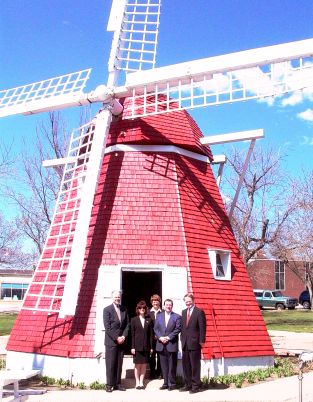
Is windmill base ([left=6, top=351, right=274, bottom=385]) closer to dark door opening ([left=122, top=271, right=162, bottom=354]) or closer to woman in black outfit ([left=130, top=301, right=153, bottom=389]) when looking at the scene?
woman in black outfit ([left=130, top=301, right=153, bottom=389])

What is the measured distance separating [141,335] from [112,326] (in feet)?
1.77

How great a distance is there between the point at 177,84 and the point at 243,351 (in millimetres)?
5196

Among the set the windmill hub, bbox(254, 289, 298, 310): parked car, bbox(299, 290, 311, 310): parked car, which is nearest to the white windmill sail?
the windmill hub

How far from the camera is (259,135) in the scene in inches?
457

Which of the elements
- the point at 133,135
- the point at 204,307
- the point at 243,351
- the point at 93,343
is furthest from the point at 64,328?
the point at 133,135

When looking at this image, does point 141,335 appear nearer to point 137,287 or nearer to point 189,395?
point 189,395

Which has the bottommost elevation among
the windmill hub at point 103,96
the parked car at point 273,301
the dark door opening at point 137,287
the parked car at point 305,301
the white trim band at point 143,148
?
the dark door opening at point 137,287

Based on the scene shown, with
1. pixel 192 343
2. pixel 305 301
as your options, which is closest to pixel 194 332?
pixel 192 343

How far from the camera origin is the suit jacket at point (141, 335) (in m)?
9.15

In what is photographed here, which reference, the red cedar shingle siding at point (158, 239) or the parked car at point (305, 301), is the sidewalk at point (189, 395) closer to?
the red cedar shingle siding at point (158, 239)

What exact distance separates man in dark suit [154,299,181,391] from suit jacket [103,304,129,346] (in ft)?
1.76

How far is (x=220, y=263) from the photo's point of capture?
1141cm

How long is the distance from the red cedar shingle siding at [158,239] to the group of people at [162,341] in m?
0.76

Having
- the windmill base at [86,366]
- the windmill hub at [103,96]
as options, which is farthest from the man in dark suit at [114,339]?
the windmill hub at [103,96]
